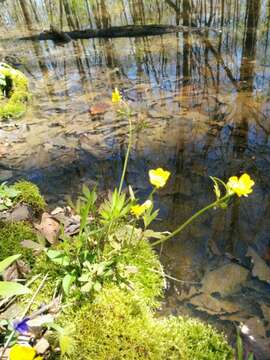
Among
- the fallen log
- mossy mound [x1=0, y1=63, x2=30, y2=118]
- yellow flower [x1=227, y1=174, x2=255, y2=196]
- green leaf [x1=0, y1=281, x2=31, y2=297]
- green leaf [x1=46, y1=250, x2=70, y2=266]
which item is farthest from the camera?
the fallen log

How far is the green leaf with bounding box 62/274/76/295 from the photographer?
155 cm

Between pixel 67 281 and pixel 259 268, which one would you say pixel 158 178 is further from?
pixel 259 268

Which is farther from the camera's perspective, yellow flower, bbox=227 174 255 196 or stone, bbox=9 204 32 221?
stone, bbox=9 204 32 221

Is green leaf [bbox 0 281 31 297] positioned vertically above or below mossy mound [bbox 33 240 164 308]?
above

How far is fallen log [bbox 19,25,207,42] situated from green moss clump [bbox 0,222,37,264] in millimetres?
6590

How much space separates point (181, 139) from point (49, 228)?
169 cm

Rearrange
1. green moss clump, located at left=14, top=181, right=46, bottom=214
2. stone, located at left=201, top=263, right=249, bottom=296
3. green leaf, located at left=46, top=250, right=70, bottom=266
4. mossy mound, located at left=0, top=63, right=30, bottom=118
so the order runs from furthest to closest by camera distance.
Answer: mossy mound, located at left=0, top=63, right=30, bottom=118
green moss clump, located at left=14, top=181, right=46, bottom=214
stone, located at left=201, top=263, right=249, bottom=296
green leaf, located at left=46, top=250, right=70, bottom=266

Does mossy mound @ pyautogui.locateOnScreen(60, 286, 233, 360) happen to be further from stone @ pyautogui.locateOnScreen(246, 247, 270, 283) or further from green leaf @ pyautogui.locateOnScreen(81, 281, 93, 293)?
stone @ pyautogui.locateOnScreen(246, 247, 270, 283)

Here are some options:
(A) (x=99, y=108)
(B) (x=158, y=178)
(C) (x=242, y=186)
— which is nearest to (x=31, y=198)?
(B) (x=158, y=178)

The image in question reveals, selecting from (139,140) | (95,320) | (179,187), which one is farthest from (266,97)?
(95,320)

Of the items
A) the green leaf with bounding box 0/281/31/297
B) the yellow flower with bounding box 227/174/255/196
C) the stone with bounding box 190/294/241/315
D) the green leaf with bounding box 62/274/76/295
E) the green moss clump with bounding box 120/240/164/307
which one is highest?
the yellow flower with bounding box 227/174/255/196

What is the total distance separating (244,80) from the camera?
4.49m

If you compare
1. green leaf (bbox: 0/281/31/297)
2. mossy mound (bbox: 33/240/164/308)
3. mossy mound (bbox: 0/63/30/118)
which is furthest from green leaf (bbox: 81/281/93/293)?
mossy mound (bbox: 0/63/30/118)

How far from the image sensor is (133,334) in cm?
148
